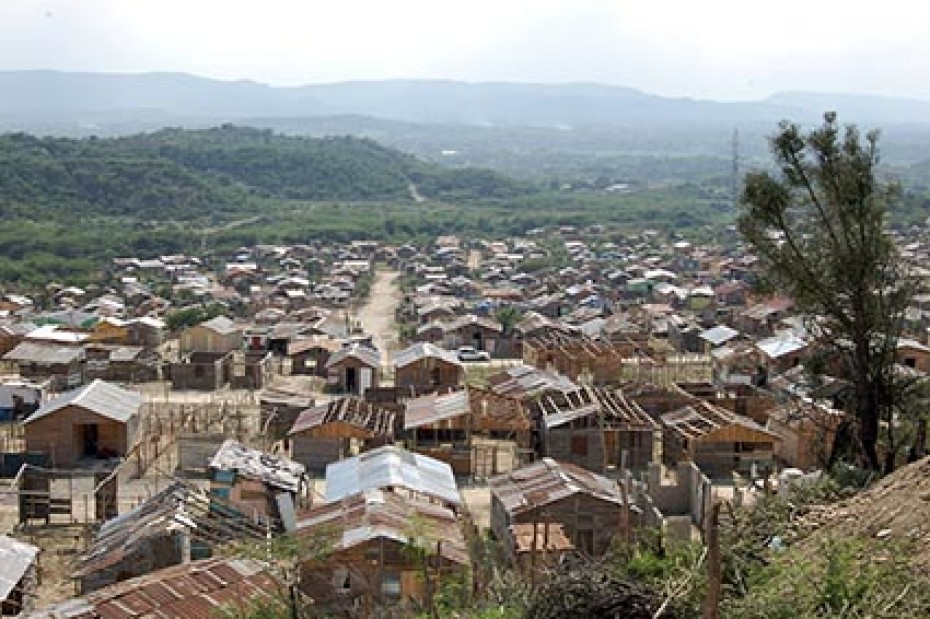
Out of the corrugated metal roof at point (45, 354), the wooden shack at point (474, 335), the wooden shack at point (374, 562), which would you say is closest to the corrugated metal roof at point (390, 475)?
the wooden shack at point (374, 562)

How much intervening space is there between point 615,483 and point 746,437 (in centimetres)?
469

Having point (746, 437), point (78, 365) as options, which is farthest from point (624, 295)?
point (746, 437)

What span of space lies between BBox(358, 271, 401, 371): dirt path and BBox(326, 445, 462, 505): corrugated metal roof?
53.0ft

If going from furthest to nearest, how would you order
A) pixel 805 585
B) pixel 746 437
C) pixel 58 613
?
pixel 746 437 < pixel 58 613 < pixel 805 585

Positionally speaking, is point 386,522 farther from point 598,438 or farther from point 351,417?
point 351,417

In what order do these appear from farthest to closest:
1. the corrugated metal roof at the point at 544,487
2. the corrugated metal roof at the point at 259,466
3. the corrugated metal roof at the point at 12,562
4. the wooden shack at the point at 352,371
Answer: the wooden shack at the point at 352,371
the corrugated metal roof at the point at 259,466
the corrugated metal roof at the point at 544,487
the corrugated metal roof at the point at 12,562

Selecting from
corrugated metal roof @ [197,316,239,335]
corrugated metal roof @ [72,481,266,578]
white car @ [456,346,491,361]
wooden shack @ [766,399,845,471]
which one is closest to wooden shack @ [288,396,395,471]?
corrugated metal roof @ [72,481,266,578]

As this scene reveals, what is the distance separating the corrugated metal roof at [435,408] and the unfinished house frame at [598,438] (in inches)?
67.4

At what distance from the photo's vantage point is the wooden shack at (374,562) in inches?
503

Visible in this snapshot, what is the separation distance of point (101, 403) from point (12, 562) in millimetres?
9160

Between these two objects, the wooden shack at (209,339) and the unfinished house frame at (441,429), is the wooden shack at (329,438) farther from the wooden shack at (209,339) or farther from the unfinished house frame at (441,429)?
the wooden shack at (209,339)

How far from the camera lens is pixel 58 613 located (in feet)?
37.9

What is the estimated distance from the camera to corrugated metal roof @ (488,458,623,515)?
1612 cm

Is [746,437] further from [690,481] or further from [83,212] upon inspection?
[83,212]
